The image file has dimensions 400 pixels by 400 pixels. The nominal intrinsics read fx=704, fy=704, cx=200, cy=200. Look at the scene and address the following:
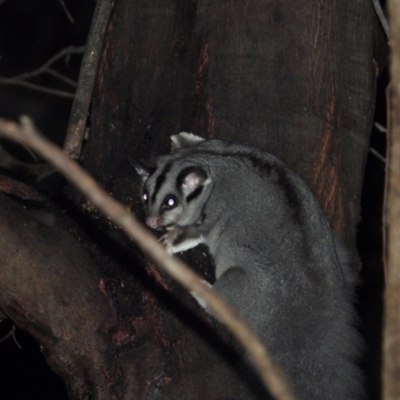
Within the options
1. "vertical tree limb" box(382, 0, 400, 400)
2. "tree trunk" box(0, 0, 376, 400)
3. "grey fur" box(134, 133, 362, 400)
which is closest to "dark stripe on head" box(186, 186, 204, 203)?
"grey fur" box(134, 133, 362, 400)

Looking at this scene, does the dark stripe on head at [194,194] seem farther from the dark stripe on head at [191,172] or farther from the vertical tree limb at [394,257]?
the vertical tree limb at [394,257]

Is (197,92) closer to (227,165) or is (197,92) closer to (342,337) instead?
(227,165)

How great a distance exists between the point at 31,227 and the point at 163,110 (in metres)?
1.28

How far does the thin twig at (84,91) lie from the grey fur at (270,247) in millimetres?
490

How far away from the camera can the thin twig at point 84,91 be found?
12.5 feet

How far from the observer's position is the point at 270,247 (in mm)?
3438

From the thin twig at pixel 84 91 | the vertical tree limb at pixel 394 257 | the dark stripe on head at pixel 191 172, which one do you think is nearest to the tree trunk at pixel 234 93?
the thin twig at pixel 84 91

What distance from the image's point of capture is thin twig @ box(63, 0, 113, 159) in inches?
150

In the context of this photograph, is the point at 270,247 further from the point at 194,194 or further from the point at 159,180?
the point at 159,180

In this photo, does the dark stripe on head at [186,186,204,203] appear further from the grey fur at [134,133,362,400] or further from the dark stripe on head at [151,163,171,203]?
the dark stripe on head at [151,163,171,203]

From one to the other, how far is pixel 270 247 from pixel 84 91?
132 cm

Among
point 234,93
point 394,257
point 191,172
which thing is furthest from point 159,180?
point 394,257

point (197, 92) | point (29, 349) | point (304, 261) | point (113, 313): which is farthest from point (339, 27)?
point (29, 349)

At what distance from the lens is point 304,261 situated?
10.9 feet
